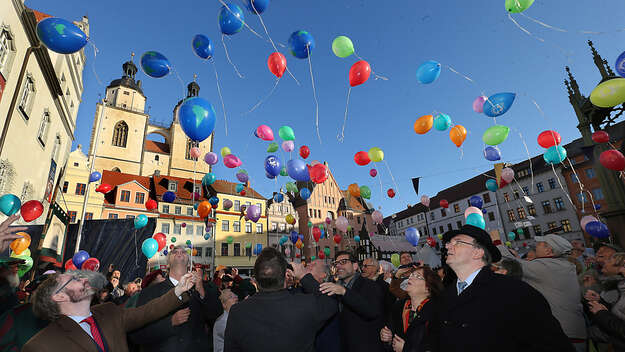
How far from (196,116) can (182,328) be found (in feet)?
13.0

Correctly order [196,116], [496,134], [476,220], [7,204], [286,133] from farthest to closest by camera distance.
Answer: [286,133]
[476,220]
[496,134]
[7,204]
[196,116]

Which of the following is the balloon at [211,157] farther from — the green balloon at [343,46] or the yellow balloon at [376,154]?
the green balloon at [343,46]

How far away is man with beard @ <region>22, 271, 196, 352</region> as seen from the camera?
7.09 ft

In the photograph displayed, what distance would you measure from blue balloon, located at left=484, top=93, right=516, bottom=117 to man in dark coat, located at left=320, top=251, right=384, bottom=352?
714 cm

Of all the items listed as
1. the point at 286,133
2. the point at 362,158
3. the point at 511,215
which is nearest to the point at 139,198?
the point at 286,133

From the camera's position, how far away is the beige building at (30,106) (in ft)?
33.9

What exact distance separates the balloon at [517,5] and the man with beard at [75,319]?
813 centimetres

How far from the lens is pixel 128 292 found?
23.1 feet

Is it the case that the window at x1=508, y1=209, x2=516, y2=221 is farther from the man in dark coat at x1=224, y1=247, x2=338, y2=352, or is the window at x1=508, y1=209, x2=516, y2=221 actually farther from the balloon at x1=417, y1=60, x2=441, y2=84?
the man in dark coat at x1=224, y1=247, x2=338, y2=352

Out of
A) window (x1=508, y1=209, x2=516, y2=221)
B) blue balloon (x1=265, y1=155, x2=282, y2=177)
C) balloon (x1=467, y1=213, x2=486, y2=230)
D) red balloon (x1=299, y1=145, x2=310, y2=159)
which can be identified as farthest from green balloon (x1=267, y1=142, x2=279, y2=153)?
window (x1=508, y1=209, x2=516, y2=221)

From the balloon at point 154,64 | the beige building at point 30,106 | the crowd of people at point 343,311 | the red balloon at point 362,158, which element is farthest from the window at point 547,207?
the beige building at point 30,106

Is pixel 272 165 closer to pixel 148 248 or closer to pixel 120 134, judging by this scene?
pixel 148 248

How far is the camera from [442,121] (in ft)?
34.1

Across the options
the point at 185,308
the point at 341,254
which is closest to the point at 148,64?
the point at 185,308
